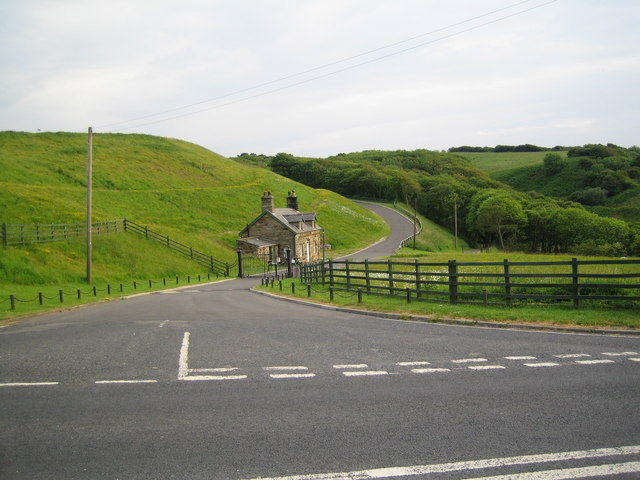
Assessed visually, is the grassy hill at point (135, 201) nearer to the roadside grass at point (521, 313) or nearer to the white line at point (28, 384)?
the white line at point (28, 384)

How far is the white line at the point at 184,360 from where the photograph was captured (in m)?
8.98

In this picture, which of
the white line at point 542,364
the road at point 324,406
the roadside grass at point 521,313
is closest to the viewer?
the road at point 324,406

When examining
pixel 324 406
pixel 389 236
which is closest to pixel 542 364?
pixel 324 406

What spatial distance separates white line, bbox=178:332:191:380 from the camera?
8.98m

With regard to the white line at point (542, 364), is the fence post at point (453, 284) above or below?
above

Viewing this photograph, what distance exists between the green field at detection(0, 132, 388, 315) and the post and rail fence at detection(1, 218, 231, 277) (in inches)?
36.8

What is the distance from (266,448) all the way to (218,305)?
632 inches

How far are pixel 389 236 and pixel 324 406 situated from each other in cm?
8449

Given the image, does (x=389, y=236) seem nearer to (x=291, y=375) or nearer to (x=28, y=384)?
(x=291, y=375)

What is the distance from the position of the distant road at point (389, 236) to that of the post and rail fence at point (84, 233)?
19.6 metres

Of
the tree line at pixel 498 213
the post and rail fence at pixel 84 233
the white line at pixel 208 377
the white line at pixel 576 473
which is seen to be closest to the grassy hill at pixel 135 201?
the post and rail fence at pixel 84 233

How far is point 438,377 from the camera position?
836 cm

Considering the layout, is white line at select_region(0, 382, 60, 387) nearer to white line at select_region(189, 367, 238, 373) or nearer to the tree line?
white line at select_region(189, 367, 238, 373)

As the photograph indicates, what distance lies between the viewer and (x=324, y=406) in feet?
23.1
